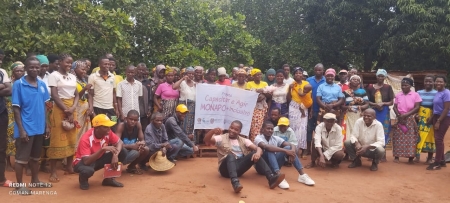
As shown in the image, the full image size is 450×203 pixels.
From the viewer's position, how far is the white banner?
7148 mm

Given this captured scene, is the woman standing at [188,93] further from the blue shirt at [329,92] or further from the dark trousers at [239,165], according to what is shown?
the blue shirt at [329,92]

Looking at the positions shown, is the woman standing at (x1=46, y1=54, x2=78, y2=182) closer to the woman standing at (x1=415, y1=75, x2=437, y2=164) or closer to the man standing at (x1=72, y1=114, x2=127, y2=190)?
the man standing at (x1=72, y1=114, x2=127, y2=190)

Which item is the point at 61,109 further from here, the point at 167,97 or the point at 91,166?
the point at 167,97

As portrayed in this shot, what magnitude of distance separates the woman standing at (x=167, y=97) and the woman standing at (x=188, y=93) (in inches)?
4.1

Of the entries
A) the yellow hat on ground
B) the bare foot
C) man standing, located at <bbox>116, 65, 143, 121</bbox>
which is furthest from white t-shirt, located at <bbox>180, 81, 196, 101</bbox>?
the bare foot

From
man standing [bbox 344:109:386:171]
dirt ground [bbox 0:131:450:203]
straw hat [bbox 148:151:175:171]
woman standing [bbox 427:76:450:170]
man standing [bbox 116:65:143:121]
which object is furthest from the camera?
woman standing [bbox 427:76:450:170]

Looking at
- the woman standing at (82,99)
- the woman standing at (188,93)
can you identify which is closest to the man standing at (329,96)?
the woman standing at (188,93)

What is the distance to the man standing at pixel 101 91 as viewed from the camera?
6.09 meters

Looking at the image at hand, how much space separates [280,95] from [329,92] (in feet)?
2.89

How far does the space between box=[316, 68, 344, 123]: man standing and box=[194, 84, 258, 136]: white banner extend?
3.88 ft

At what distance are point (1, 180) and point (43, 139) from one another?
2.39ft

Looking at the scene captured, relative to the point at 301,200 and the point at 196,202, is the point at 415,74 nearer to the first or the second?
the point at 301,200

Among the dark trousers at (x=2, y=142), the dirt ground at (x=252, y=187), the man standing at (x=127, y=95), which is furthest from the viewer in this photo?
the man standing at (x=127, y=95)

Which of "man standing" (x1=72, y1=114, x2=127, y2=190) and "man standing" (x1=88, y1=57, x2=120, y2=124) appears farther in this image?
"man standing" (x1=88, y1=57, x2=120, y2=124)
